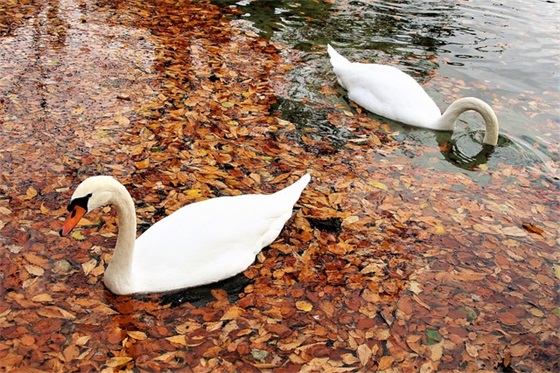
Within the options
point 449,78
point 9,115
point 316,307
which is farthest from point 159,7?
point 316,307

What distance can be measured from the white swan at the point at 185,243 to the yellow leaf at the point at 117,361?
20.5 inches

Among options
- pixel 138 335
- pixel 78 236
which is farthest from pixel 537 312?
pixel 78 236

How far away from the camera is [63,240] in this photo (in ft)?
16.0

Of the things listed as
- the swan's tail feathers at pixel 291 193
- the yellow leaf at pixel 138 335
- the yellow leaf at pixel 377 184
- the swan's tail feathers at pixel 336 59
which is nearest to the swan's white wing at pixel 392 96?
the swan's tail feathers at pixel 336 59

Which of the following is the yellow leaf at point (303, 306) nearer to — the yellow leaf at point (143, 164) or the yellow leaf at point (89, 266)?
the yellow leaf at point (89, 266)

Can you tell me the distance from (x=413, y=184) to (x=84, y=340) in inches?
149

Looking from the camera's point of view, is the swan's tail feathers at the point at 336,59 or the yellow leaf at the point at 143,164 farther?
the swan's tail feathers at the point at 336,59

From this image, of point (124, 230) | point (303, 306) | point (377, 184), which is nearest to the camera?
point (124, 230)

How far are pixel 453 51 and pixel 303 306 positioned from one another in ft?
22.2

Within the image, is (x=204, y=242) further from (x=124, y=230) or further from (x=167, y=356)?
(x=167, y=356)

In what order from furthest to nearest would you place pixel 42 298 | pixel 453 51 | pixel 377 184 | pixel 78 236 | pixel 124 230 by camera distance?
pixel 453 51 < pixel 377 184 < pixel 78 236 < pixel 42 298 < pixel 124 230

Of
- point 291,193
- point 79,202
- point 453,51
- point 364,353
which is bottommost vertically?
point 364,353

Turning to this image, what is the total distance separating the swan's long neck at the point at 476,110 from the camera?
686 cm

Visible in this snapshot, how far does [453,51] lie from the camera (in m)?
9.80
